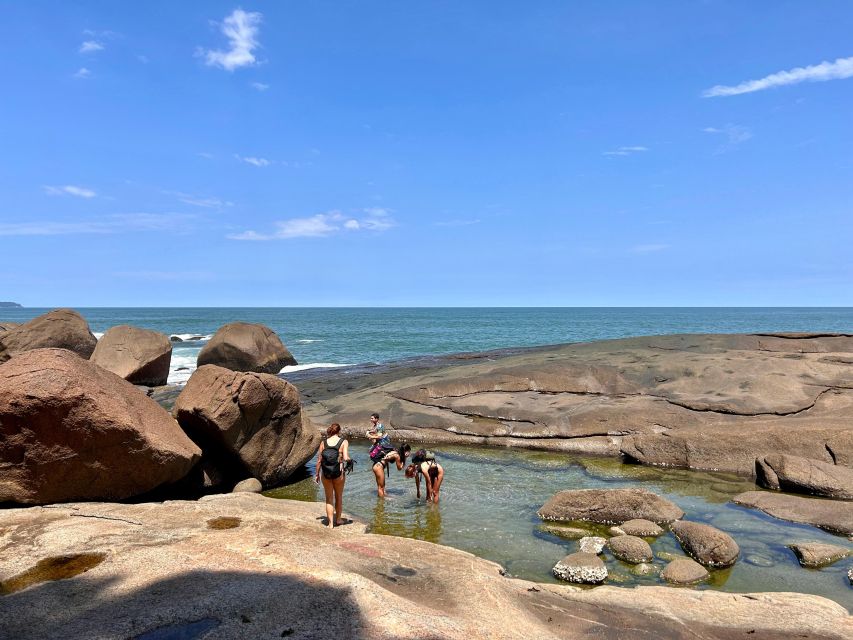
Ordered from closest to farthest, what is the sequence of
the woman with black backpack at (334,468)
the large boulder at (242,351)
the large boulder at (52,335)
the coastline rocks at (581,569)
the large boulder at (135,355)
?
the coastline rocks at (581,569) → the woman with black backpack at (334,468) → the large boulder at (135,355) → the large boulder at (52,335) → the large boulder at (242,351)

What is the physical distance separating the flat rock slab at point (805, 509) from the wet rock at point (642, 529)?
322 cm

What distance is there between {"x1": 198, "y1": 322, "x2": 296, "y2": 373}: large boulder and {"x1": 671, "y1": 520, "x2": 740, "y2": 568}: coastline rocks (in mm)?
29749

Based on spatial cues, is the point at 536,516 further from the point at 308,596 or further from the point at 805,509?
the point at 308,596

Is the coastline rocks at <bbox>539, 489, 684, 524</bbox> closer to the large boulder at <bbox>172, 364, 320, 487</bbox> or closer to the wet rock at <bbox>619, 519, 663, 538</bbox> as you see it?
the wet rock at <bbox>619, 519, 663, 538</bbox>

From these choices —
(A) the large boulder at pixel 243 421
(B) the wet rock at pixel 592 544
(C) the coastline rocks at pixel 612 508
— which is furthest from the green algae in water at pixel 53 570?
(C) the coastline rocks at pixel 612 508

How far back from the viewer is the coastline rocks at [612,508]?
1197 cm

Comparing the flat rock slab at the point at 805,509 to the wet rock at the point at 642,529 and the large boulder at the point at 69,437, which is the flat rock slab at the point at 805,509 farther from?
the large boulder at the point at 69,437

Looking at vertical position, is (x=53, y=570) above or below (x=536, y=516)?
above

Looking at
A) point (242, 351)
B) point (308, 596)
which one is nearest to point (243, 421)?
point (308, 596)

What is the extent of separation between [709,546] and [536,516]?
3.59 metres

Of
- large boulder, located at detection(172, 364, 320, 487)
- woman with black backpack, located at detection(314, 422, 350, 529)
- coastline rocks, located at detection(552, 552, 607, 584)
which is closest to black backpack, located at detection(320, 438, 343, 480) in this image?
woman with black backpack, located at detection(314, 422, 350, 529)

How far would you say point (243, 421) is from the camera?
13.6 metres

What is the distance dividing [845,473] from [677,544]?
645 centimetres

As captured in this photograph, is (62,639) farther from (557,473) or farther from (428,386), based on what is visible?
(428,386)
